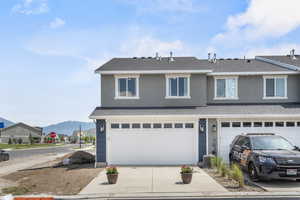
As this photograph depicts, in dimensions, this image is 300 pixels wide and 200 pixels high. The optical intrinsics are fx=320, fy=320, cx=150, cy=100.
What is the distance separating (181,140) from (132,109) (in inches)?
131

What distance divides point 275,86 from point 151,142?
28.1 feet

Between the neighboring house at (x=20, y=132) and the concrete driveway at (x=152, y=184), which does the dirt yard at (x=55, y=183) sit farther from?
the neighboring house at (x=20, y=132)

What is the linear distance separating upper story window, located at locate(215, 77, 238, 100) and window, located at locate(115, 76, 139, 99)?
505 cm

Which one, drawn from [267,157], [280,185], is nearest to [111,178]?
[267,157]

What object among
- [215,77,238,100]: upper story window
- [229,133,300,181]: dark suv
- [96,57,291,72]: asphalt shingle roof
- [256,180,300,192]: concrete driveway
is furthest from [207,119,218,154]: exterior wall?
[256,180,300,192]: concrete driveway

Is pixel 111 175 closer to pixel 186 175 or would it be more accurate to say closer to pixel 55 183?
pixel 55 183

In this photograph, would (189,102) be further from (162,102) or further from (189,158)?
(189,158)

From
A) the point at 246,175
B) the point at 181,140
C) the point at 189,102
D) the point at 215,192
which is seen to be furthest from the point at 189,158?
the point at 215,192

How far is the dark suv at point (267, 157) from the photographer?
37.2 feet

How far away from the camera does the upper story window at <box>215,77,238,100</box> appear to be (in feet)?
65.3

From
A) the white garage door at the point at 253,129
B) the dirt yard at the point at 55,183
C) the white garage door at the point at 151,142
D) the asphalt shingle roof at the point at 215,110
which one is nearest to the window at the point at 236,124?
the white garage door at the point at 253,129

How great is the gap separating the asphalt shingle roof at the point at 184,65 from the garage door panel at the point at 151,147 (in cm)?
399

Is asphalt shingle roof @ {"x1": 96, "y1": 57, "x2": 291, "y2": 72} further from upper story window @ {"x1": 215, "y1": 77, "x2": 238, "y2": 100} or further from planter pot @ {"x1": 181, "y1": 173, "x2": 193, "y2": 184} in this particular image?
planter pot @ {"x1": 181, "y1": 173, "x2": 193, "y2": 184}

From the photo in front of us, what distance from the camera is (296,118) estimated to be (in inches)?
695
